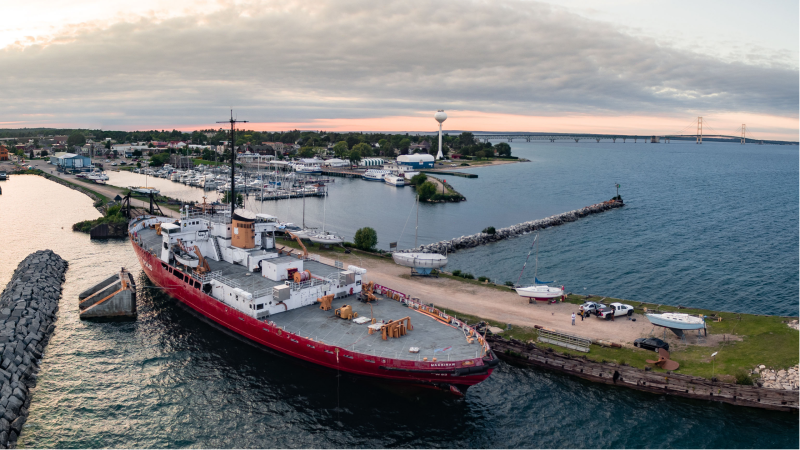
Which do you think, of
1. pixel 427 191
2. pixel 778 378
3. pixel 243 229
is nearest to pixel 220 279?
pixel 243 229

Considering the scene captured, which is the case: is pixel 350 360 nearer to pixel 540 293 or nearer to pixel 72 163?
pixel 540 293

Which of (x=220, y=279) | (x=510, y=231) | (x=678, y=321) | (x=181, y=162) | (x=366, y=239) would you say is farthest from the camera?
(x=181, y=162)

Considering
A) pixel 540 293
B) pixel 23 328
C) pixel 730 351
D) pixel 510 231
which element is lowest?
pixel 23 328

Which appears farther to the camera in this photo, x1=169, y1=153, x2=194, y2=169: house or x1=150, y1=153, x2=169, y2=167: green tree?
x1=150, y1=153, x2=169, y2=167: green tree

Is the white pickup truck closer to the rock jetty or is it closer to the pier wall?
the pier wall

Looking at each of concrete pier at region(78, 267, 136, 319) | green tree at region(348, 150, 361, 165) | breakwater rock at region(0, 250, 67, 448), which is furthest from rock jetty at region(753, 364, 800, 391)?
green tree at region(348, 150, 361, 165)

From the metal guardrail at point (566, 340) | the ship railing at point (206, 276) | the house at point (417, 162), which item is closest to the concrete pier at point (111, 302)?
the ship railing at point (206, 276)
